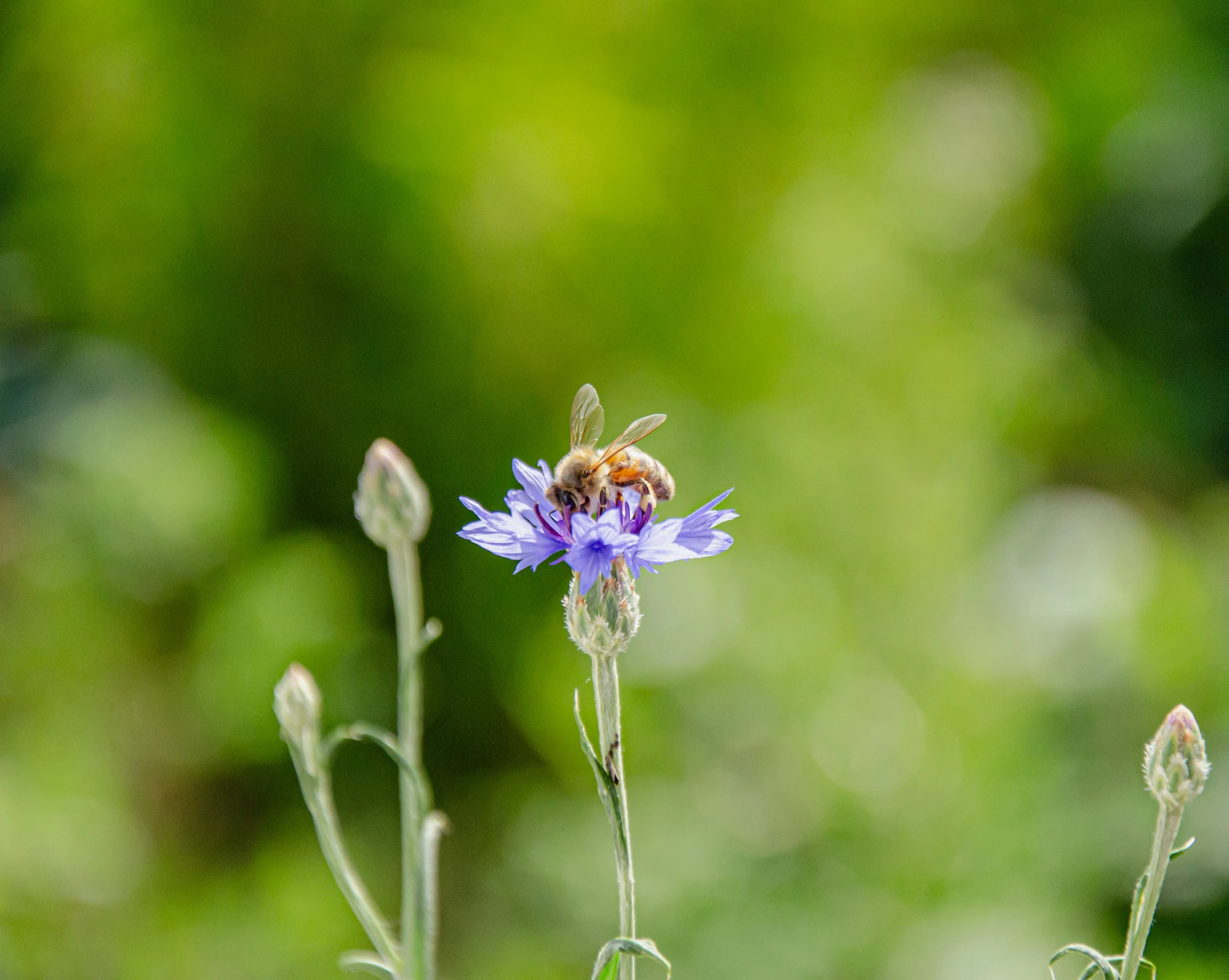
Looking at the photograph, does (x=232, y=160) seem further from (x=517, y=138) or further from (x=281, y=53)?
(x=517, y=138)

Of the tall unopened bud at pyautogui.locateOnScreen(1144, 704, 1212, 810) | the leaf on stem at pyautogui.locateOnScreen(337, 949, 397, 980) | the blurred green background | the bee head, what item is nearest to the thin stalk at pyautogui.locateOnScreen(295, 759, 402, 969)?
the leaf on stem at pyautogui.locateOnScreen(337, 949, 397, 980)

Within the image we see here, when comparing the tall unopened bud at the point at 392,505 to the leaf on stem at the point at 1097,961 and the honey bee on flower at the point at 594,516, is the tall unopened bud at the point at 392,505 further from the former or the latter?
the leaf on stem at the point at 1097,961

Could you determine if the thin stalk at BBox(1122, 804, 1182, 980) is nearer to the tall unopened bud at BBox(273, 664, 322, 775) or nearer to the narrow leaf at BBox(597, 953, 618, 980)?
the narrow leaf at BBox(597, 953, 618, 980)

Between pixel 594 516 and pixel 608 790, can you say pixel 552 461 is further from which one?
pixel 608 790

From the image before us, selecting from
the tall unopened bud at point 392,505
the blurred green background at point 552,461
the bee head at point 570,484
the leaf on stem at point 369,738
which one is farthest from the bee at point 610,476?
the blurred green background at point 552,461

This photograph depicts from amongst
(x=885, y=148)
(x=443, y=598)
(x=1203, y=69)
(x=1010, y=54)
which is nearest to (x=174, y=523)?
(x=443, y=598)

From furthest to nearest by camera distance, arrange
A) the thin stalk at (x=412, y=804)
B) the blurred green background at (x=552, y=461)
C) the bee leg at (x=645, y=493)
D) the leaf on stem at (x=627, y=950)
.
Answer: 1. the blurred green background at (x=552, y=461)
2. the bee leg at (x=645, y=493)
3. the thin stalk at (x=412, y=804)
4. the leaf on stem at (x=627, y=950)

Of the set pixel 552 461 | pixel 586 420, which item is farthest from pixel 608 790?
pixel 552 461
